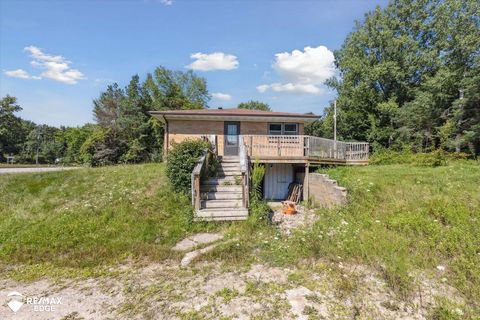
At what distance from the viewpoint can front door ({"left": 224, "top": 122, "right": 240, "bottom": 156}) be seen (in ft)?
46.4

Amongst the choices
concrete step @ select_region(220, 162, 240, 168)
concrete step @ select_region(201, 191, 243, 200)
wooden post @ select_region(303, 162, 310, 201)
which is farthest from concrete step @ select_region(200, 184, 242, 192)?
wooden post @ select_region(303, 162, 310, 201)

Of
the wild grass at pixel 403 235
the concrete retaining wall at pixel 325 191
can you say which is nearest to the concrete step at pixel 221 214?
the wild grass at pixel 403 235

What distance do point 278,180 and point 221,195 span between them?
222 inches

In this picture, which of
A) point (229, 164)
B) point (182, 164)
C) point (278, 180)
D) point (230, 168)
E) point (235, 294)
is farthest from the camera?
point (278, 180)

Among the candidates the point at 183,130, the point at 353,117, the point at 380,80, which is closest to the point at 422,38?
the point at 380,80

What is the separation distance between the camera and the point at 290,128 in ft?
47.6

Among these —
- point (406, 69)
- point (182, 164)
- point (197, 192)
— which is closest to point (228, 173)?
point (182, 164)

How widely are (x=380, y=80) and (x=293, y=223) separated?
2061 centimetres

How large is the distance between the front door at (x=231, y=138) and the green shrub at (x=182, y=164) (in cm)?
560

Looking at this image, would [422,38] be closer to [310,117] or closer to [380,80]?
[380,80]

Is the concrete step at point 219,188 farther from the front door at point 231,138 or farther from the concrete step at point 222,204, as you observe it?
the front door at point 231,138

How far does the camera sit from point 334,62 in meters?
26.0

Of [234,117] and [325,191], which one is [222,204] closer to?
[325,191]

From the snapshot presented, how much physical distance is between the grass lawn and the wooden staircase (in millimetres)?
339
